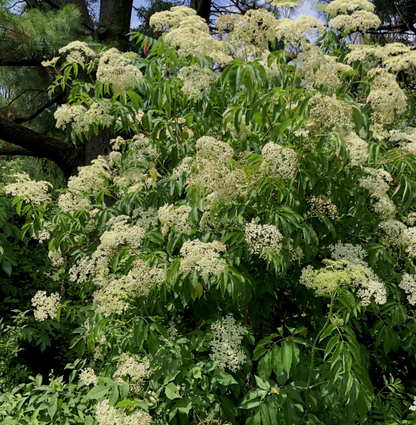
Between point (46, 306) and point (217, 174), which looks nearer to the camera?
point (217, 174)

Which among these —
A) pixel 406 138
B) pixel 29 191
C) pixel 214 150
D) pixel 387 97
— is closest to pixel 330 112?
pixel 387 97

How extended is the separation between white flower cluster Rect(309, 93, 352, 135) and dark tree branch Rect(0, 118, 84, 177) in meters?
4.14

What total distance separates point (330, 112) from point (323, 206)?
0.51 metres

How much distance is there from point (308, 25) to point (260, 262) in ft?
4.44

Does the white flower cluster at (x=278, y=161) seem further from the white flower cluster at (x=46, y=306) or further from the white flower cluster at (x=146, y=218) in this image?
the white flower cluster at (x=46, y=306)

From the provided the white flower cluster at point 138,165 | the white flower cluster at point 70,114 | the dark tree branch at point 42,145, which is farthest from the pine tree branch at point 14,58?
the white flower cluster at point 138,165

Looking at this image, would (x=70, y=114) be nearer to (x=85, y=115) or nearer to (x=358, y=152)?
(x=85, y=115)

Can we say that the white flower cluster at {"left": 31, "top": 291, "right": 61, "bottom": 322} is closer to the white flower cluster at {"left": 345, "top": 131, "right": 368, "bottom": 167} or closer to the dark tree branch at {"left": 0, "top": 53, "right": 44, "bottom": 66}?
the white flower cluster at {"left": 345, "top": 131, "right": 368, "bottom": 167}

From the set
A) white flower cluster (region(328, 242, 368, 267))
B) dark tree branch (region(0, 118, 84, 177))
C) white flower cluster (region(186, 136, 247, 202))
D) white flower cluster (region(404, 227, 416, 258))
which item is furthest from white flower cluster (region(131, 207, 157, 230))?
dark tree branch (region(0, 118, 84, 177))

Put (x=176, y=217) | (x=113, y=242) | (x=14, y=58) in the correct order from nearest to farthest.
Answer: (x=113, y=242)
(x=176, y=217)
(x=14, y=58)

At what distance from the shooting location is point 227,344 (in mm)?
2133

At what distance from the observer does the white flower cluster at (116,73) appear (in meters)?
2.56

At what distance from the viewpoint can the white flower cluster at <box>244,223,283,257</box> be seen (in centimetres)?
201

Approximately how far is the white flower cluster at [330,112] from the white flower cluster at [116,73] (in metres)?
1.09
